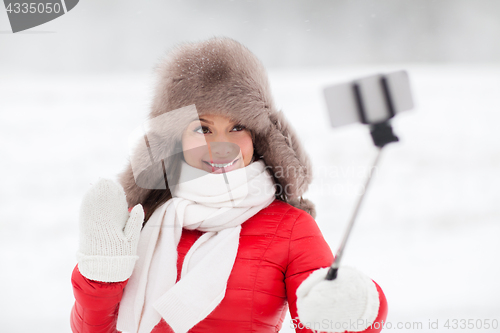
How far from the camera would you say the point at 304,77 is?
6.00ft

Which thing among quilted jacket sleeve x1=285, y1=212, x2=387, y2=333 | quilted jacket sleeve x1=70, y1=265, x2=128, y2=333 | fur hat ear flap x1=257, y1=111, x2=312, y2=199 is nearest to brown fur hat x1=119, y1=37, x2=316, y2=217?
fur hat ear flap x1=257, y1=111, x2=312, y2=199

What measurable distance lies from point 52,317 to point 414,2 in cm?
225

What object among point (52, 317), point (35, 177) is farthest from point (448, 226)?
point (35, 177)

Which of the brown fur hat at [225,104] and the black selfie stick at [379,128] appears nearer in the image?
the black selfie stick at [379,128]

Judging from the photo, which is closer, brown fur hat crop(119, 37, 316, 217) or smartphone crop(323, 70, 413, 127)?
smartphone crop(323, 70, 413, 127)

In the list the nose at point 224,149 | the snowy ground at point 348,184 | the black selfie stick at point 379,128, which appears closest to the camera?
the black selfie stick at point 379,128

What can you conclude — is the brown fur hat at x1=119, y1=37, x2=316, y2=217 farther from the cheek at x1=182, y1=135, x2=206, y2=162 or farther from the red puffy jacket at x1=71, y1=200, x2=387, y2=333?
the red puffy jacket at x1=71, y1=200, x2=387, y2=333

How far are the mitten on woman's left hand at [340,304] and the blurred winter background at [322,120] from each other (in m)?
1.09

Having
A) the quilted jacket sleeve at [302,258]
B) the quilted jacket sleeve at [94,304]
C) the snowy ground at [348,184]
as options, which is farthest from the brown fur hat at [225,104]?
the snowy ground at [348,184]

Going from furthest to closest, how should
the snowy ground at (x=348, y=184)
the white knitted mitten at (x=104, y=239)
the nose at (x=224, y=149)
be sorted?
1. the snowy ground at (x=348, y=184)
2. the nose at (x=224, y=149)
3. the white knitted mitten at (x=104, y=239)

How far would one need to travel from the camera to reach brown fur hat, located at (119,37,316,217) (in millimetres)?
804

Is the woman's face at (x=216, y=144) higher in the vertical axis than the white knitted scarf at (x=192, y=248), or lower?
higher

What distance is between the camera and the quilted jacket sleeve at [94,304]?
720 millimetres

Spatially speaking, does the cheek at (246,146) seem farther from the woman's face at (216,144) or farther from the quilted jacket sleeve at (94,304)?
the quilted jacket sleeve at (94,304)
